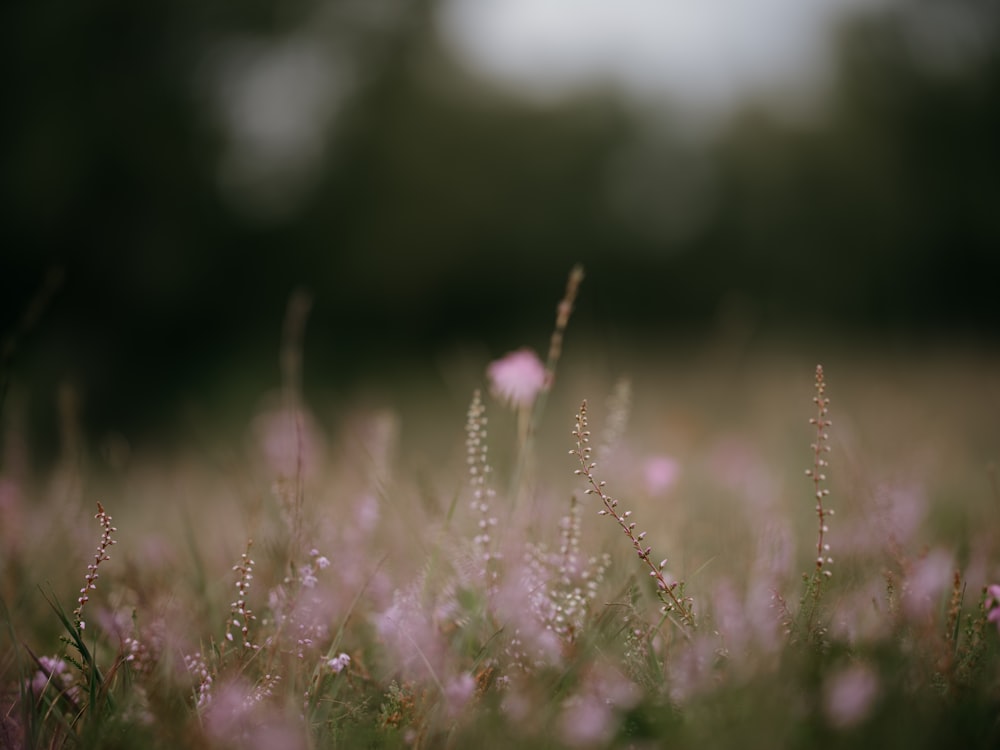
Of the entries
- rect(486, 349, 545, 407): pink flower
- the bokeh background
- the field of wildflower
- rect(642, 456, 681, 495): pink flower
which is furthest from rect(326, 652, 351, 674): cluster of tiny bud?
the bokeh background

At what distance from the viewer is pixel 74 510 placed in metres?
2.26

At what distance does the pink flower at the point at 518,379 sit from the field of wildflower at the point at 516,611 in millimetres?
13

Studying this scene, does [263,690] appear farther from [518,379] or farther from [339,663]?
[518,379]

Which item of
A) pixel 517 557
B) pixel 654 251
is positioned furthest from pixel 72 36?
pixel 517 557

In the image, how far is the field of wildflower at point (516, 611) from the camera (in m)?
→ 1.20

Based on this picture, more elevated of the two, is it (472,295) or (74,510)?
(74,510)

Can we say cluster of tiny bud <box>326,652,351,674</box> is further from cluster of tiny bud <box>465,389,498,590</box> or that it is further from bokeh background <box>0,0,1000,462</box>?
bokeh background <box>0,0,1000,462</box>

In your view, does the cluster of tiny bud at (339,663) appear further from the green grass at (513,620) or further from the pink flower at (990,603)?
the pink flower at (990,603)

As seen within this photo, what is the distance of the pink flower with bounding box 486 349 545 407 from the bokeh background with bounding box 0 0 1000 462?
6.83 metres

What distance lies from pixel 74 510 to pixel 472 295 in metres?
11.2

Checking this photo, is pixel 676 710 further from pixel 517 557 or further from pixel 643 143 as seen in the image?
pixel 643 143

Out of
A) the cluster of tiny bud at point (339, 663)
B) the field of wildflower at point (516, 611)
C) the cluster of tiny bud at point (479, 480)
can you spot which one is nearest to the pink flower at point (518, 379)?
the field of wildflower at point (516, 611)

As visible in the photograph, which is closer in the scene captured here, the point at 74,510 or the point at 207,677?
the point at 207,677

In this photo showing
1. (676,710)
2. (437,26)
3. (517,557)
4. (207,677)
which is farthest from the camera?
(437,26)
